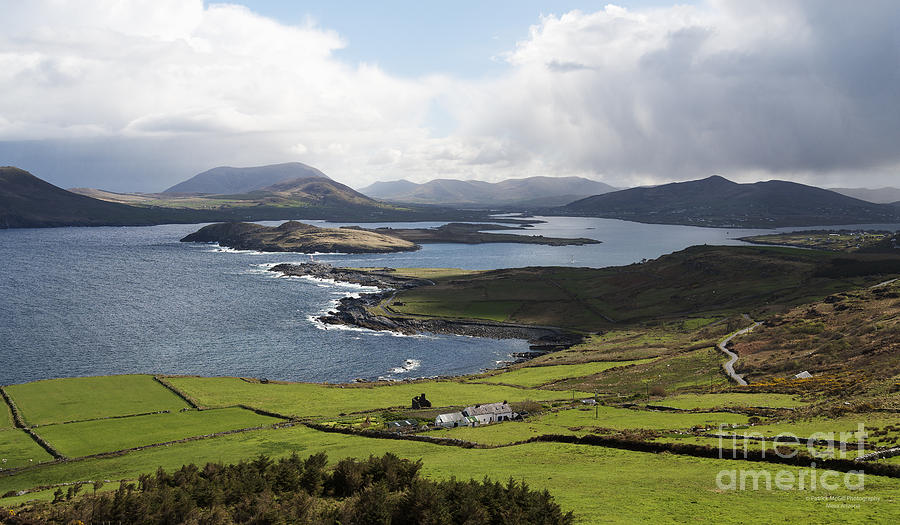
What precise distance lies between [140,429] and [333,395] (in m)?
20.8

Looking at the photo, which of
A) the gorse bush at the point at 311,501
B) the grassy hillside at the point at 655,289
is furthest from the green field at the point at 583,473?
the grassy hillside at the point at 655,289

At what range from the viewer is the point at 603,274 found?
568 ft

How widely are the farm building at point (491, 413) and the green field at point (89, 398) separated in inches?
1277

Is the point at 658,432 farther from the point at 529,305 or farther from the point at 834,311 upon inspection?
the point at 529,305

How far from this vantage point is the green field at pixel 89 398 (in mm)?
58844

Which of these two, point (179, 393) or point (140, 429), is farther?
point (179, 393)

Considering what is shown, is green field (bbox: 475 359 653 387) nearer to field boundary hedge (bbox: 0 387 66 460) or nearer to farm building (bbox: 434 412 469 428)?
farm building (bbox: 434 412 469 428)

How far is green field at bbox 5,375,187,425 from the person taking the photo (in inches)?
2317

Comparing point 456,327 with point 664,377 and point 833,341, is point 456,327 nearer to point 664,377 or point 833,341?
point 664,377

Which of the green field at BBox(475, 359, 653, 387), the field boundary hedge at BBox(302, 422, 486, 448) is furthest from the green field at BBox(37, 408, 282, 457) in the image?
the green field at BBox(475, 359, 653, 387)

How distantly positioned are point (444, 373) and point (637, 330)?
4573 centimetres

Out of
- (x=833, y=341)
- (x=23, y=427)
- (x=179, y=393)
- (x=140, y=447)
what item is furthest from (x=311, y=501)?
(x=833, y=341)

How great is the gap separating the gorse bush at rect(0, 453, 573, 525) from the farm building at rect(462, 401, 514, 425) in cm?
1984

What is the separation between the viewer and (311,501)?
88.4 ft
